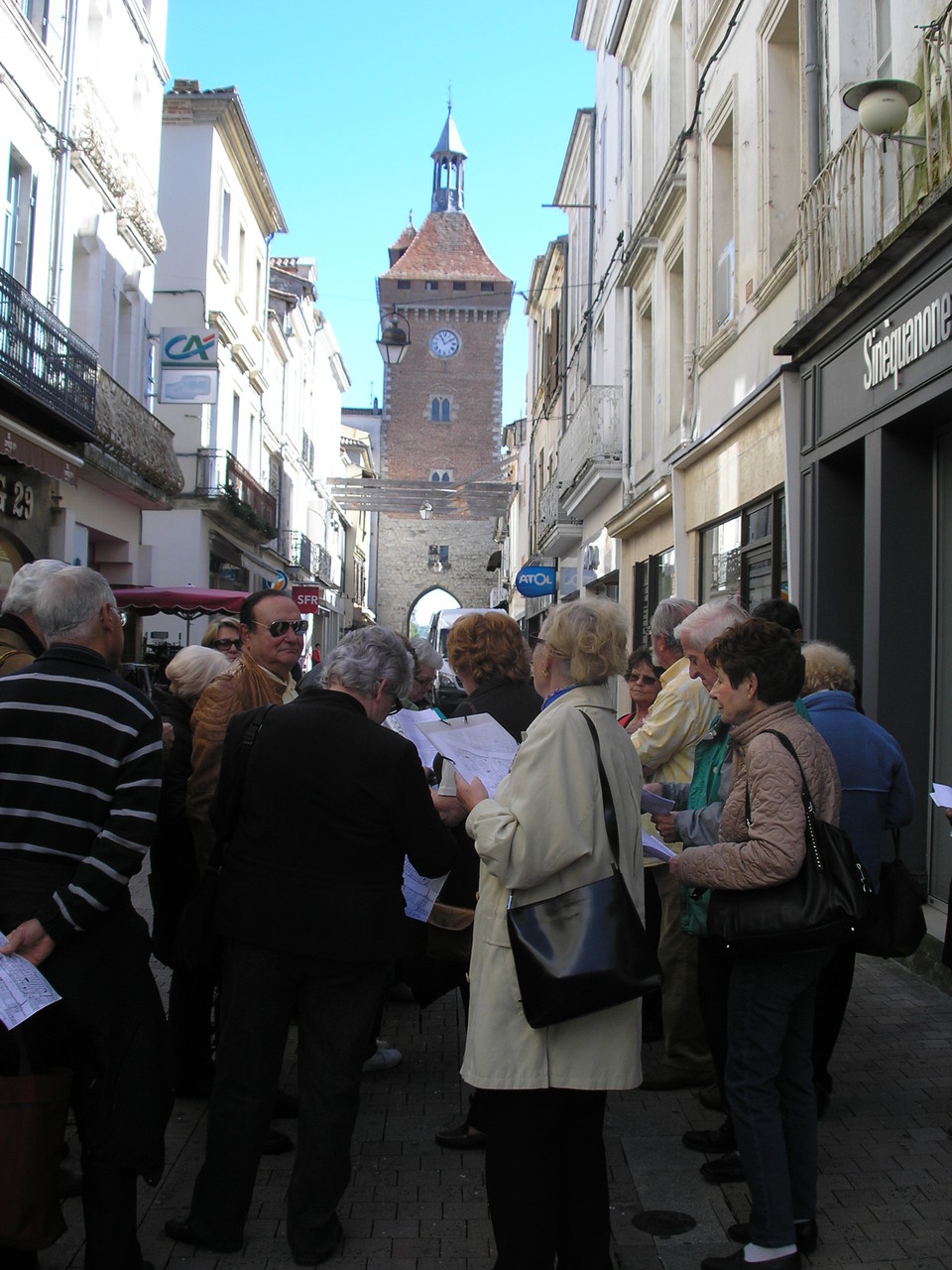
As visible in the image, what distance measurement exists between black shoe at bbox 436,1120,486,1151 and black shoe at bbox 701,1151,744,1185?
826 millimetres

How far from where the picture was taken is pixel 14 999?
2947mm

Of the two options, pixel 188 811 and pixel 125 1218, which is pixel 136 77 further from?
pixel 125 1218

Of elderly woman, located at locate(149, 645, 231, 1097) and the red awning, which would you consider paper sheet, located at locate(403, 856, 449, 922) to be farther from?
the red awning

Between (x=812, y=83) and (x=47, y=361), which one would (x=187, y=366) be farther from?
(x=812, y=83)

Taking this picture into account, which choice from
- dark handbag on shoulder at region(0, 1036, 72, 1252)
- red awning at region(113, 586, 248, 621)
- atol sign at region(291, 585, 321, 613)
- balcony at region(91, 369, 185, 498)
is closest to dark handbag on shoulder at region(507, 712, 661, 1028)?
dark handbag on shoulder at region(0, 1036, 72, 1252)

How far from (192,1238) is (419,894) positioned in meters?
1.24

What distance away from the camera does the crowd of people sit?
2.94 metres

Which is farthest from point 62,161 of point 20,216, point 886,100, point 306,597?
point 306,597

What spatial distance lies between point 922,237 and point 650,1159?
514 cm

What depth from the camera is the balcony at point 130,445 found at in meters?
16.0

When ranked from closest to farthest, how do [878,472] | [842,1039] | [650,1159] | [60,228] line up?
[650,1159], [842,1039], [878,472], [60,228]

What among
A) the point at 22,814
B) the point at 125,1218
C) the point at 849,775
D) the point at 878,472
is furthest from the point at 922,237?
the point at 125,1218

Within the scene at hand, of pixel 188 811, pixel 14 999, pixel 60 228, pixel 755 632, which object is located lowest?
pixel 14 999

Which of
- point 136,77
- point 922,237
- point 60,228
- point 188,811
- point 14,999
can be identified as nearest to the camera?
point 14,999
